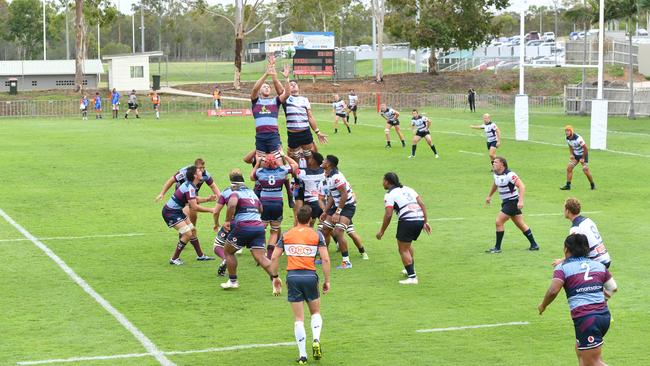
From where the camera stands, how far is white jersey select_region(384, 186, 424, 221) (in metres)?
17.7

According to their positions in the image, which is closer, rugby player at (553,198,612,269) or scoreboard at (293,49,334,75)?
rugby player at (553,198,612,269)

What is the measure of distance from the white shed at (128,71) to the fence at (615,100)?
38.7 meters

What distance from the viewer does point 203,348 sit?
13.9 meters

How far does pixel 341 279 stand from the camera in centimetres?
1850

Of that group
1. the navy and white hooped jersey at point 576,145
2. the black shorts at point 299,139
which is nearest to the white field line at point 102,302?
the black shorts at point 299,139

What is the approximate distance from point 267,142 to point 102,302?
5552 millimetres

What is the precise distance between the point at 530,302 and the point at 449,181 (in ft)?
54.0

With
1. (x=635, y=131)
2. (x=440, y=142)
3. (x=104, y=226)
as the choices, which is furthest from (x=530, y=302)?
(x=635, y=131)

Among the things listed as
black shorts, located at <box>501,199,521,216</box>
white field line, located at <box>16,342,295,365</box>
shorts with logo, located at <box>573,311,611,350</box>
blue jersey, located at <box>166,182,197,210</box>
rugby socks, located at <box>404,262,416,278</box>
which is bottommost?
white field line, located at <box>16,342,295,365</box>

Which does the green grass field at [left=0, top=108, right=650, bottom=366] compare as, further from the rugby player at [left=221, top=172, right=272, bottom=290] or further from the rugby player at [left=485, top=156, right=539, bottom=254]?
the rugby player at [left=221, top=172, right=272, bottom=290]

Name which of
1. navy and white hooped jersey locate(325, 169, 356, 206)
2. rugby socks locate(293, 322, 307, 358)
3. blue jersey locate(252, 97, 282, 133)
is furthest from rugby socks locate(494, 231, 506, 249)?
rugby socks locate(293, 322, 307, 358)

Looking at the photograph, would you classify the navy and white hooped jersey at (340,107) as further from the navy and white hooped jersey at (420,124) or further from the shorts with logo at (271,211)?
the shorts with logo at (271,211)

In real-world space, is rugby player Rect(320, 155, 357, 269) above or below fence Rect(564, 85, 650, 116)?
below

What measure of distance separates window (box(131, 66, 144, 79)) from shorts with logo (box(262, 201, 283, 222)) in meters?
73.2
